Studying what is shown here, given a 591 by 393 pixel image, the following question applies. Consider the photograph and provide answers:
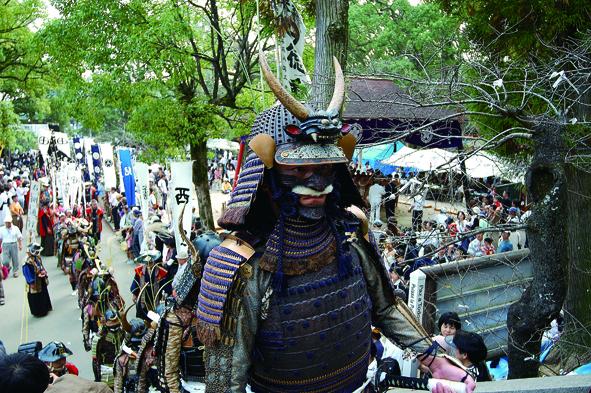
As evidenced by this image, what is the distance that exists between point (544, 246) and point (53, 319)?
35.0 ft

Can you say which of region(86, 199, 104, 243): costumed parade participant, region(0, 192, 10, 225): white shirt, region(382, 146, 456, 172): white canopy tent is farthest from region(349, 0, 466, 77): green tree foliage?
region(0, 192, 10, 225): white shirt

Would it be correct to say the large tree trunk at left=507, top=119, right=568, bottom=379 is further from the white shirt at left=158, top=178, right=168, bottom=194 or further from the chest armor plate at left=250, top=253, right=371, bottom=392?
the white shirt at left=158, top=178, right=168, bottom=194

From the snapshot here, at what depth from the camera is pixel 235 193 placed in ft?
10.5

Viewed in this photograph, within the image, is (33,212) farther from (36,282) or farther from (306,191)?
(306,191)

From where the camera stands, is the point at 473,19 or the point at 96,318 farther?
the point at 96,318

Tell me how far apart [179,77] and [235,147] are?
62.2ft

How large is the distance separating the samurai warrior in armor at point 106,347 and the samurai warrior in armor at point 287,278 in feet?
16.2

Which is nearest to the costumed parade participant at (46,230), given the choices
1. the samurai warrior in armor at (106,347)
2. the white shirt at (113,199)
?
the white shirt at (113,199)

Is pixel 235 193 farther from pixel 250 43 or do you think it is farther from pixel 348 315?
pixel 250 43

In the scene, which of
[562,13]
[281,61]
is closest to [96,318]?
[281,61]

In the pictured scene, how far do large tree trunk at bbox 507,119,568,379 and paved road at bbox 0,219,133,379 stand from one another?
6.84 meters

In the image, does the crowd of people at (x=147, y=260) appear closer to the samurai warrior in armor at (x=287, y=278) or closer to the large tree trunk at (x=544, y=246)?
the large tree trunk at (x=544, y=246)

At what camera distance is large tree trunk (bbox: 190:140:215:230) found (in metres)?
14.2

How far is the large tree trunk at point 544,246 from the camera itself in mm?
4461
